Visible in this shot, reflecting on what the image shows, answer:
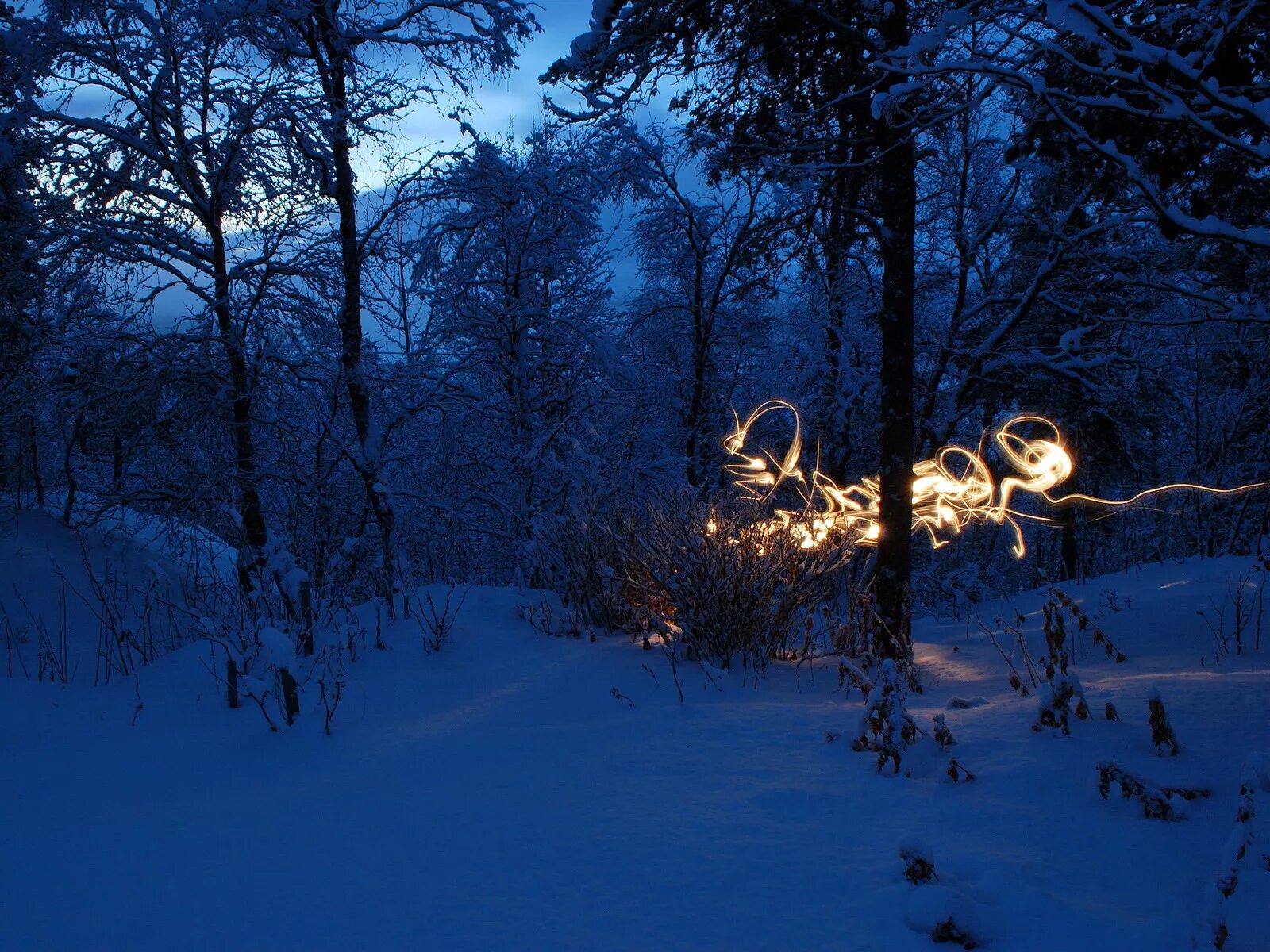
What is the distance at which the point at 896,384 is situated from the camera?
6.07 metres

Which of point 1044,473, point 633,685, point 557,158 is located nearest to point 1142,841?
point 633,685

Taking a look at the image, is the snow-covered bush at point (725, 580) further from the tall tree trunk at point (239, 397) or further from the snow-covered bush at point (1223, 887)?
the tall tree trunk at point (239, 397)

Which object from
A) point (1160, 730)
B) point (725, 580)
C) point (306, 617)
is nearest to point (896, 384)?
point (725, 580)

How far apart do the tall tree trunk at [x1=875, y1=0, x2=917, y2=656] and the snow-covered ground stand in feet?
4.15

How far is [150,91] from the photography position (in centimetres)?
858

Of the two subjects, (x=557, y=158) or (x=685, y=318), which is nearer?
(x=557, y=158)

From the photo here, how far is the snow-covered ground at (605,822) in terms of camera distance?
2.24 m

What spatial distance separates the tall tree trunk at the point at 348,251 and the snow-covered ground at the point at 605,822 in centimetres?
516

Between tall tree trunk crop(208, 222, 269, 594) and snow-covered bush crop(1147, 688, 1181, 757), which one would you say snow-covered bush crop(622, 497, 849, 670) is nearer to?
snow-covered bush crop(1147, 688, 1181, 757)

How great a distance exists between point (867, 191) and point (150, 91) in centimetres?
796

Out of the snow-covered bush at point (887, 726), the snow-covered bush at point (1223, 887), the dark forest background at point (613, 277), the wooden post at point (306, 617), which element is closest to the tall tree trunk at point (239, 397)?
the dark forest background at point (613, 277)

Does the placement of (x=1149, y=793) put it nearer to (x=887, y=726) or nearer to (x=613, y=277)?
(x=887, y=726)

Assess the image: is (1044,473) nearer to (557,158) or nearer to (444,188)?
(444,188)

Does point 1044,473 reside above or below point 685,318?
below
